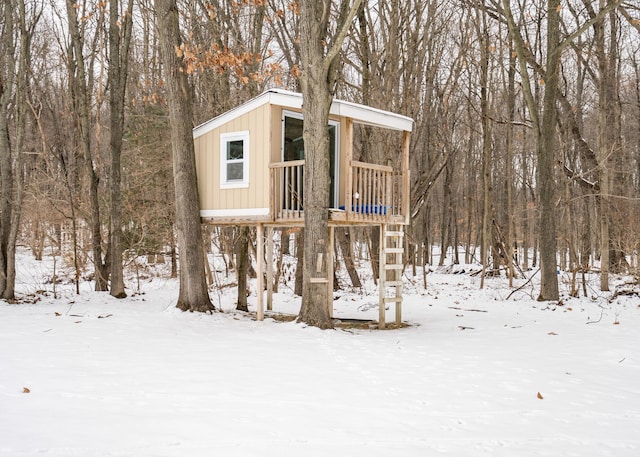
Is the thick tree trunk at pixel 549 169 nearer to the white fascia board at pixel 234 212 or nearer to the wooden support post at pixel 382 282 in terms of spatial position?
the wooden support post at pixel 382 282

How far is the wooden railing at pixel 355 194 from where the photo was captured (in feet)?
32.6

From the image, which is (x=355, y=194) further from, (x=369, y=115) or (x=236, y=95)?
(x=236, y=95)

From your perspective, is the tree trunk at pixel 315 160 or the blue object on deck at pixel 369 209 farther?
the blue object on deck at pixel 369 209

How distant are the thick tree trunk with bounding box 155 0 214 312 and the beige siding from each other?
1.03ft

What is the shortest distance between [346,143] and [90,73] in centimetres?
1337

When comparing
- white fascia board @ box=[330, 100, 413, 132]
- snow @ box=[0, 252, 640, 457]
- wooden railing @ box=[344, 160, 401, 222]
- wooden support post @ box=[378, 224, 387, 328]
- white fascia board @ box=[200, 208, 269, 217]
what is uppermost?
white fascia board @ box=[330, 100, 413, 132]

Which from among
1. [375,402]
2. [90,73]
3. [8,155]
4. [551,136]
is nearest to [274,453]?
[375,402]

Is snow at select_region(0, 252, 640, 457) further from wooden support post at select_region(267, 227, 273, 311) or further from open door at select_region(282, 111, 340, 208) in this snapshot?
open door at select_region(282, 111, 340, 208)

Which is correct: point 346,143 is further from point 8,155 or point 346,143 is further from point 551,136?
point 8,155

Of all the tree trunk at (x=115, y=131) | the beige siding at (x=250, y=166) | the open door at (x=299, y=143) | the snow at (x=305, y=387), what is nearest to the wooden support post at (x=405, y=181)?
the open door at (x=299, y=143)

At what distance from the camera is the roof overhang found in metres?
10.2

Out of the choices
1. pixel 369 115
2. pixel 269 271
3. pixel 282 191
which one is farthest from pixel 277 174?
pixel 269 271

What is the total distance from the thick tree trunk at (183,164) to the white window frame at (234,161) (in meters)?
0.65

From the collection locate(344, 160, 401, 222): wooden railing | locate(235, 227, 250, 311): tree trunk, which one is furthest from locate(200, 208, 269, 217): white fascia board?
locate(344, 160, 401, 222): wooden railing
